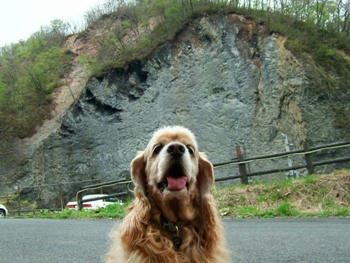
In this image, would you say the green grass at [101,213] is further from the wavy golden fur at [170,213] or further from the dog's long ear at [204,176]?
the wavy golden fur at [170,213]

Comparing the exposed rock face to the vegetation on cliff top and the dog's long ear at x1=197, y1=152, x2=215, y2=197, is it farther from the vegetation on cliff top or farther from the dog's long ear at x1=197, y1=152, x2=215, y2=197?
the dog's long ear at x1=197, y1=152, x2=215, y2=197

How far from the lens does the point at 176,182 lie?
4.70m

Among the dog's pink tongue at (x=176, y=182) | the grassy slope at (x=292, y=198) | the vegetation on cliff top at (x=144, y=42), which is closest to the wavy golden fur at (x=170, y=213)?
the dog's pink tongue at (x=176, y=182)

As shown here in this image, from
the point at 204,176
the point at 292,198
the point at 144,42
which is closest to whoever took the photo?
the point at 204,176

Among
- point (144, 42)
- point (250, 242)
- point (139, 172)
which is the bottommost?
point (250, 242)

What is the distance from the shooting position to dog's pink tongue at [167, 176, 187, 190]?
4680 mm

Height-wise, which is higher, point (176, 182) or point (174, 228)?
point (176, 182)

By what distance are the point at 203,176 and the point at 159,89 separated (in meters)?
30.5

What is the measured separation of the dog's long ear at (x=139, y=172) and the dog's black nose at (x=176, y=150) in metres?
0.46

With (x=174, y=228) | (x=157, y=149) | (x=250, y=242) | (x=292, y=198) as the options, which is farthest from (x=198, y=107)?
(x=174, y=228)

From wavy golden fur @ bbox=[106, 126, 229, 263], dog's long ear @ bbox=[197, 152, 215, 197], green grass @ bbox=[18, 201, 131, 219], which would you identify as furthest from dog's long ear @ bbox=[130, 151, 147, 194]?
green grass @ bbox=[18, 201, 131, 219]

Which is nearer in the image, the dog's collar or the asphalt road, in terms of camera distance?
the dog's collar

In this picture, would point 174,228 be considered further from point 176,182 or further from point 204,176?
point 204,176

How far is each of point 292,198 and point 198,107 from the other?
790 inches
